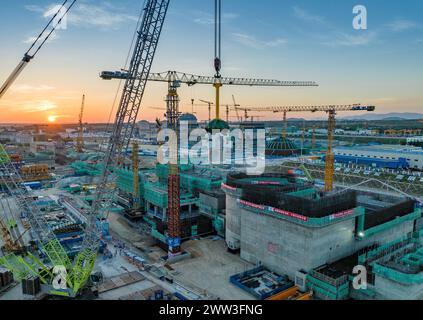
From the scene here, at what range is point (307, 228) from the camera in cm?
3650

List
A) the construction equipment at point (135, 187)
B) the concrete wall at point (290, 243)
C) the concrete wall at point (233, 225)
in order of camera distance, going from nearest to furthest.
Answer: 1. the concrete wall at point (290, 243)
2. the concrete wall at point (233, 225)
3. the construction equipment at point (135, 187)

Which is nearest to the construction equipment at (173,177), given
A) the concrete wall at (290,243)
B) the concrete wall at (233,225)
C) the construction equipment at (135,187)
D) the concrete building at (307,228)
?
the concrete wall at (233,225)

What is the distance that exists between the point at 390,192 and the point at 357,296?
49099mm

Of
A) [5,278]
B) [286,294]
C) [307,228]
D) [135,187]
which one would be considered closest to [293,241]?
[307,228]

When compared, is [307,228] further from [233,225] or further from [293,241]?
[233,225]

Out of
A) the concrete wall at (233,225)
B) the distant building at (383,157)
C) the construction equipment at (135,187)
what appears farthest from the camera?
the distant building at (383,157)

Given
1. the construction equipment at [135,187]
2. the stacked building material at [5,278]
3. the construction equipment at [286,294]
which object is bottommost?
the construction equipment at [286,294]

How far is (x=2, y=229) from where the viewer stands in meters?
46.6

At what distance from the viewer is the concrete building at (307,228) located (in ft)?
120

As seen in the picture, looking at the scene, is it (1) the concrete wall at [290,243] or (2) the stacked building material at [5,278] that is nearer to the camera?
(2) the stacked building material at [5,278]

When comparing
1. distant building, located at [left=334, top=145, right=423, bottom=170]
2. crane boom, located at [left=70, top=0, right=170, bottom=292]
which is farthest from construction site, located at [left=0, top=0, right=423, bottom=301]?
distant building, located at [left=334, top=145, right=423, bottom=170]

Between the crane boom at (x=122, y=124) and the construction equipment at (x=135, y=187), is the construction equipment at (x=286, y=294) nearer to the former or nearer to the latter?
the crane boom at (x=122, y=124)

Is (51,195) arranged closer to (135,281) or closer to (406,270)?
(135,281)
